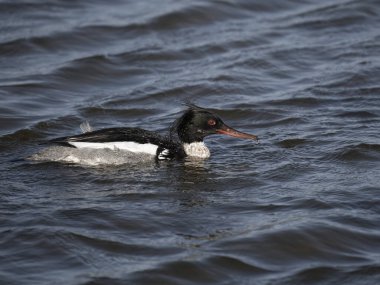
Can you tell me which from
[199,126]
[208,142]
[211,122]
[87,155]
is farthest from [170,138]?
[87,155]

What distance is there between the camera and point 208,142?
43.0ft

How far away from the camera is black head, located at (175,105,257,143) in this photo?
1212 centimetres

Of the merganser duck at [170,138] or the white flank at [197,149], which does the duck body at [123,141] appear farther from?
the white flank at [197,149]

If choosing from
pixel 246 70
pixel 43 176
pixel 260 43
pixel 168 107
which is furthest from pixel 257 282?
pixel 260 43

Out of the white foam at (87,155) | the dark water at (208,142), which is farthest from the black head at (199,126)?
the white foam at (87,155)

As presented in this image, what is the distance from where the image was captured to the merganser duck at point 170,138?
11508mm

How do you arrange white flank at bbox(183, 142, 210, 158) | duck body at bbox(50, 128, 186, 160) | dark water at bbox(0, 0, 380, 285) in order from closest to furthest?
dark water at bbox(0, 0, 380, 285), duck body at bbox(50, 128, 186, 160), white flank at bbox(183, 142, 210, 158)

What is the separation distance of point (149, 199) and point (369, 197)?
105 inches

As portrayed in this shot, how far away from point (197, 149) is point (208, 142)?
95cm

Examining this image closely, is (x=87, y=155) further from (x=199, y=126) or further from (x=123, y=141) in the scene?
(x=199, y=126)

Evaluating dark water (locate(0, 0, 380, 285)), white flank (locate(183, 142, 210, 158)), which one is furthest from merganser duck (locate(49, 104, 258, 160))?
dark water (locate(0, 0, 380, 285))

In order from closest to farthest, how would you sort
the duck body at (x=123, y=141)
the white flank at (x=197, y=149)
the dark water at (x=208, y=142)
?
the dark water at (x=208, y=142) → the duck body at (x=123, y=141) → the white flank at (x=197, y=149)

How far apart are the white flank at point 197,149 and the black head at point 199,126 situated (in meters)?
0.07

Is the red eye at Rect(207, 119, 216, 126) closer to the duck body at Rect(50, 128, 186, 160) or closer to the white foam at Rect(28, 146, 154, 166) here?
the duck body at Rect(50, 128, 186, 160)
